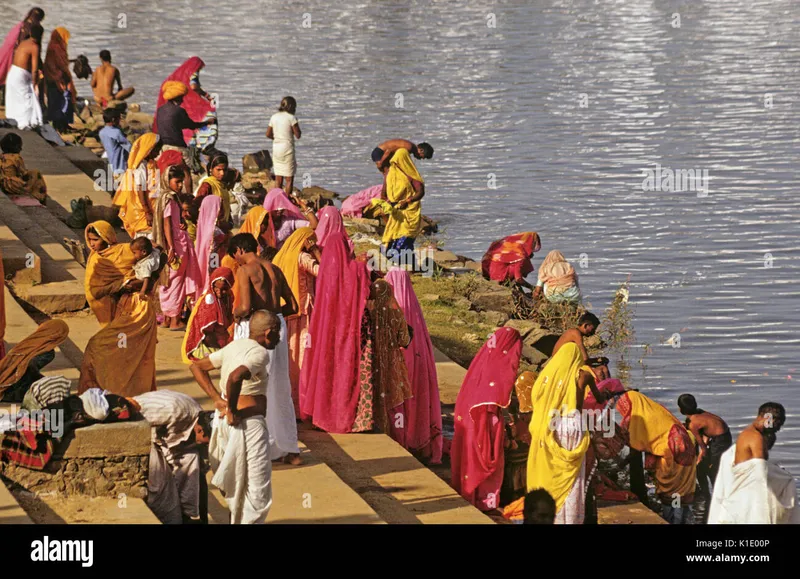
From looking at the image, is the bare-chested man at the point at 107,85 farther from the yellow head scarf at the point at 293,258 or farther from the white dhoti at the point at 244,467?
the white dhoti at the point at 244,467

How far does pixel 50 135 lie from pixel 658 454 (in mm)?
11644

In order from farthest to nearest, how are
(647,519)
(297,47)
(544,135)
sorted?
(297,47)
(544,135)
(647,519)

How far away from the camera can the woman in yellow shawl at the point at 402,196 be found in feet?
52.5

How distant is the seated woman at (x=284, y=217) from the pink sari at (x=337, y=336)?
169 centimetres

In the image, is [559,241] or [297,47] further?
[297,47]

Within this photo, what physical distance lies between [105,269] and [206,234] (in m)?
2.28

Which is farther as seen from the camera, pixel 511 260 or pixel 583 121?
pixel 583 121

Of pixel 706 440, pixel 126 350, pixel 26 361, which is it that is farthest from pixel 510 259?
pixel 26 361

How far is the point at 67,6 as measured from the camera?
4469 cm

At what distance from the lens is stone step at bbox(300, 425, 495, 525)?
377 inches

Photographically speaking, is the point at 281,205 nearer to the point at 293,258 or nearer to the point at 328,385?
the point at 293,258

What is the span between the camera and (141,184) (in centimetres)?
1359
